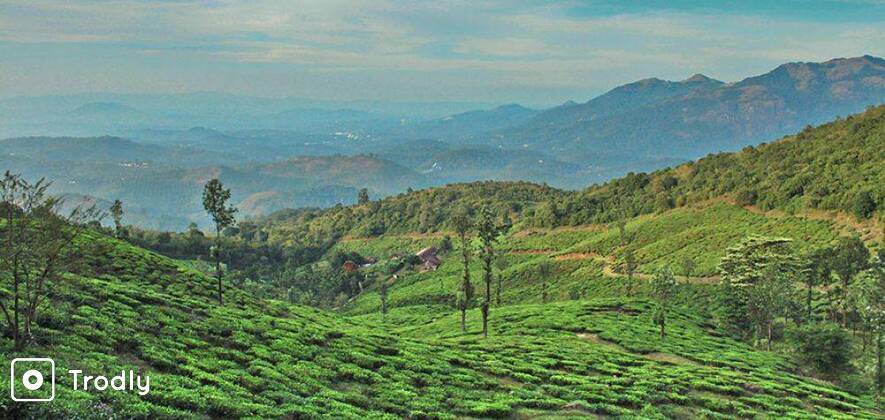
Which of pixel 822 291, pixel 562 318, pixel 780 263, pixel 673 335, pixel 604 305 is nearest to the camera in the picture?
pixel 673 335

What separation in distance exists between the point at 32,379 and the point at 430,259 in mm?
158344

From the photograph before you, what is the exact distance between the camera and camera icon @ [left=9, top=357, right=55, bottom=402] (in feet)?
58.9

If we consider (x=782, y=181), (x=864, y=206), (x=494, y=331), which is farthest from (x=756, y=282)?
(x=782, y=181)

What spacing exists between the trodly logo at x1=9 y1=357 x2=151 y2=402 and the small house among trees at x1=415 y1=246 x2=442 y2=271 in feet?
469

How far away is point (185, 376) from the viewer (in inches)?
974

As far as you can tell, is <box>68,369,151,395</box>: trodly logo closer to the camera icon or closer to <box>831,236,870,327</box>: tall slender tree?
the camera icon

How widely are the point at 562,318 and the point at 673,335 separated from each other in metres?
12.0

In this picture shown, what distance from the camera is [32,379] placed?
779 inches

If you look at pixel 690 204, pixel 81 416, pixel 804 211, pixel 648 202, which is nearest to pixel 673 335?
pixel 81 416

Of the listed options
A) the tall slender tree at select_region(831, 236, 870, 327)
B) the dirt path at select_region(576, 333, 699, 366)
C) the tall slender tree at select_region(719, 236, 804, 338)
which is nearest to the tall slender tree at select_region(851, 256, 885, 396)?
the tall slender tree at select_region(719, 236, 804, 338)

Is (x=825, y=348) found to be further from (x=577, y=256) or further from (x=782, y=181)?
(x=782, y=181)

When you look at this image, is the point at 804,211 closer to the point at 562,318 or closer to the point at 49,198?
the point at 562,318

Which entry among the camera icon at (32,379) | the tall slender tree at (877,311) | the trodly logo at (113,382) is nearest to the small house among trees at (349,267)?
the tall slender tree at (877,311)

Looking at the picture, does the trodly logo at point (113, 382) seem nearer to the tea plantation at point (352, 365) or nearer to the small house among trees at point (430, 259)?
the tea plantation at point (352, 365)
